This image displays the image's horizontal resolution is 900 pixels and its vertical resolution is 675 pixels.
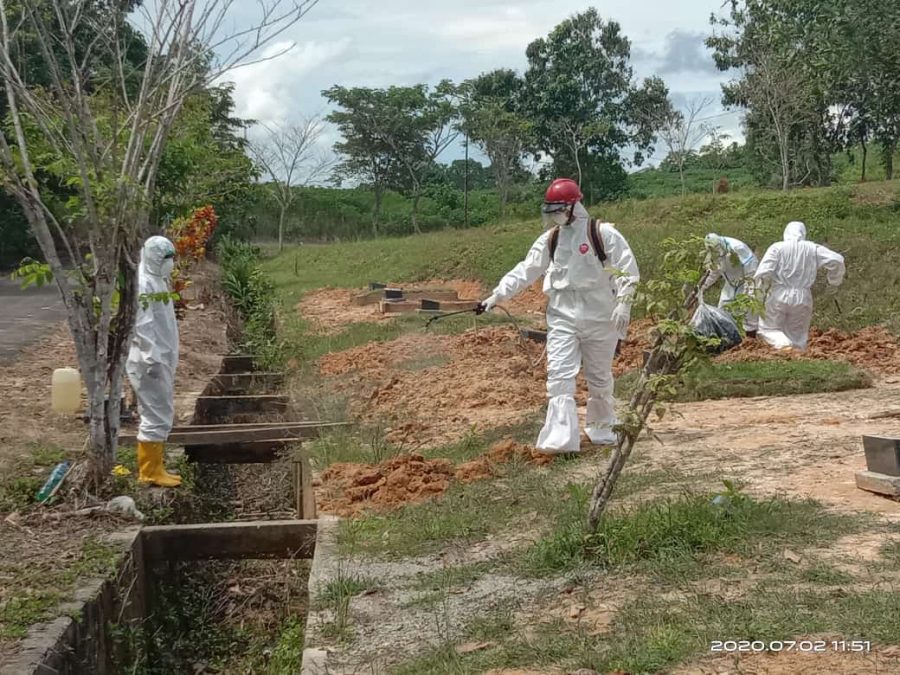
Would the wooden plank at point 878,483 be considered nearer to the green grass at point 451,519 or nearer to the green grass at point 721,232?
the green grass at point 451,519

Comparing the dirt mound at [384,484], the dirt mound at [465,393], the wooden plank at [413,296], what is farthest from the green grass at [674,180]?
the dirt mound at [384,484]

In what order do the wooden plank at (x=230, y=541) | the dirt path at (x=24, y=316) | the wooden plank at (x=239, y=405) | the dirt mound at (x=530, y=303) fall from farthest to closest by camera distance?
the dirt mound at (x=530, y=303) → the dirt path at (x=24, y=316) → the wooden plank at (x=239, y=405) → the wooden plank at (x=230, y=541)

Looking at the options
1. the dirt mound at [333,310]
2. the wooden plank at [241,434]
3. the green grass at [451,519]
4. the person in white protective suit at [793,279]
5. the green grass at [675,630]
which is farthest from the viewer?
the dirt mound at [333,310]

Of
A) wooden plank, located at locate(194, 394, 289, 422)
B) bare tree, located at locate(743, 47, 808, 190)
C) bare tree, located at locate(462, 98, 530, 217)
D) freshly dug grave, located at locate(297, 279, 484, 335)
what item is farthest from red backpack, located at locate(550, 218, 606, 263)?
bare tree, located at locate(462, 98, 530, 217)

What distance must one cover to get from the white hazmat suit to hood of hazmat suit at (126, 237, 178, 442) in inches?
89.9

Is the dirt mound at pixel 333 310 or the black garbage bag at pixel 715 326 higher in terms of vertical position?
the black garbage bag at pixel 715 326

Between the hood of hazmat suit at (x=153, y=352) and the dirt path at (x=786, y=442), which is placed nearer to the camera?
the dirt path at (x=786, y=442)

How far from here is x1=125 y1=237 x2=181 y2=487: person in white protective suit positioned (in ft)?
22.8

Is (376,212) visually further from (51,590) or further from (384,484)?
(51,590)

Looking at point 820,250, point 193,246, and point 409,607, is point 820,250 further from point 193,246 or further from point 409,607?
point 193,246

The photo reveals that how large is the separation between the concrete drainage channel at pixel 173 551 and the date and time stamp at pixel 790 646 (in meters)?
2.13

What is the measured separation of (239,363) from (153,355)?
7690mm

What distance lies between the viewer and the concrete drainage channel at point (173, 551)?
14.7 feet

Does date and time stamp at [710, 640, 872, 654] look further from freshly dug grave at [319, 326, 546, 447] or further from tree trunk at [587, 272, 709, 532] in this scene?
freshly dug grave at [319, 326, 546, 447]
